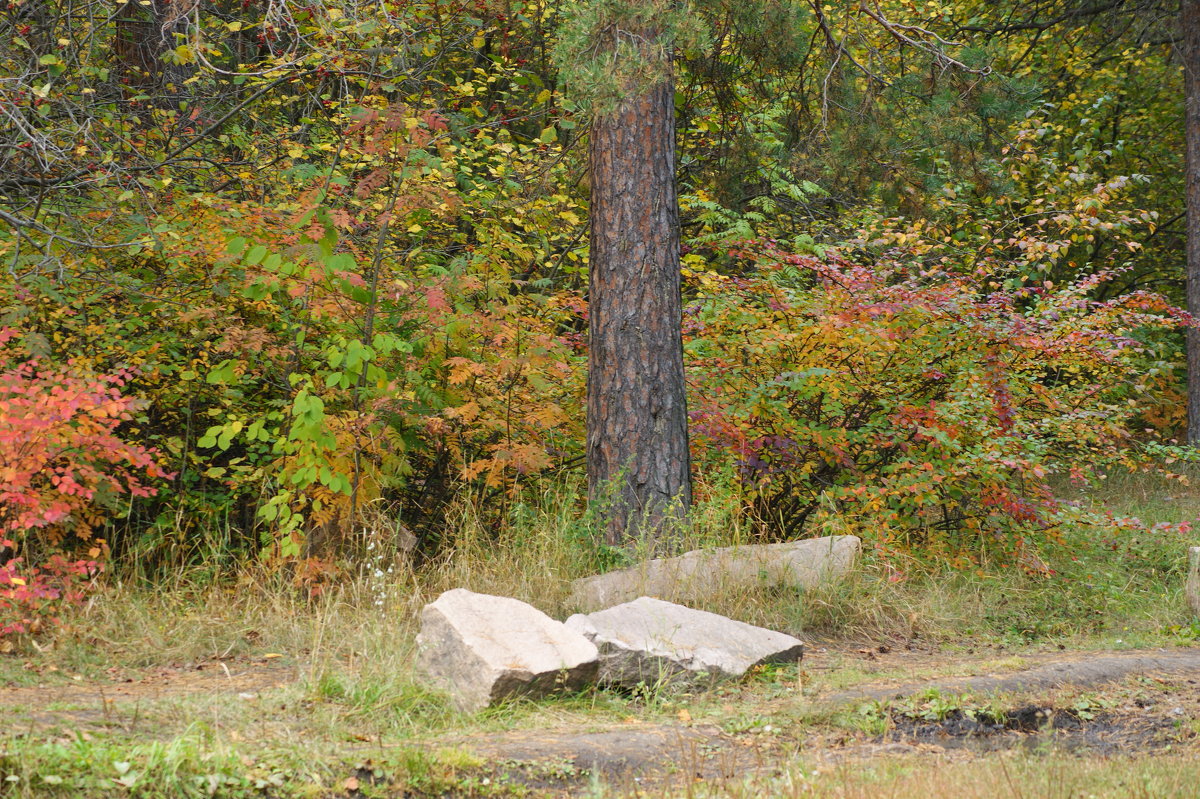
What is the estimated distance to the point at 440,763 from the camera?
365cm

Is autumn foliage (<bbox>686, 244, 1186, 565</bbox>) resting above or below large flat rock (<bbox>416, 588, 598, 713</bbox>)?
above

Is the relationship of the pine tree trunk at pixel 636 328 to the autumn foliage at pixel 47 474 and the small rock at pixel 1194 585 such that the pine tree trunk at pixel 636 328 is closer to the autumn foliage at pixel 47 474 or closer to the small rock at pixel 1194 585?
the autumn foliage at pixel 47 474

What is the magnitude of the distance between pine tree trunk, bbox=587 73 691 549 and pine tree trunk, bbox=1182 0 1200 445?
8.84 m

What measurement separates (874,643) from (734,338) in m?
2.66

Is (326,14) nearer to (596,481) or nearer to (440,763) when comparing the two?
(596,481)

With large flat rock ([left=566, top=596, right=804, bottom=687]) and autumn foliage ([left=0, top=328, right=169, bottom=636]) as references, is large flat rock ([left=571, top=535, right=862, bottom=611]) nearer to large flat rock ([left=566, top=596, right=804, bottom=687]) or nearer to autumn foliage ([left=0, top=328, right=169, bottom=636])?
large flat rock ([left=566, top=596, right=804, bottom=687])

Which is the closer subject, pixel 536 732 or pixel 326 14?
pixel 536 732

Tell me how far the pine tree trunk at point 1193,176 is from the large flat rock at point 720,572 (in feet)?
27.7

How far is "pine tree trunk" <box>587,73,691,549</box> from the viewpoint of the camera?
6695mm

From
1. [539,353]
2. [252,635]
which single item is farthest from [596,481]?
[252,635]

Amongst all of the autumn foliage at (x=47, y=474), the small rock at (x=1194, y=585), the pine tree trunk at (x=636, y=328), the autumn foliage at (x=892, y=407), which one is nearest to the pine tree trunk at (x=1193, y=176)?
the autumn foliage at (x=892, y=407)

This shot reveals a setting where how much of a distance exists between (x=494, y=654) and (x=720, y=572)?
1981 mm

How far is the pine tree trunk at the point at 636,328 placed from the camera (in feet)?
22.0

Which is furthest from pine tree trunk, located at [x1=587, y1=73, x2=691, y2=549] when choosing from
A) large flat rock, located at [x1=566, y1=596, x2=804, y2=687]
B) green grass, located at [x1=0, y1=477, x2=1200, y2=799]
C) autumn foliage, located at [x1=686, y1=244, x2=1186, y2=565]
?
large flat rock, located at [x1=566, y1=596, x2=804, y2=687]
